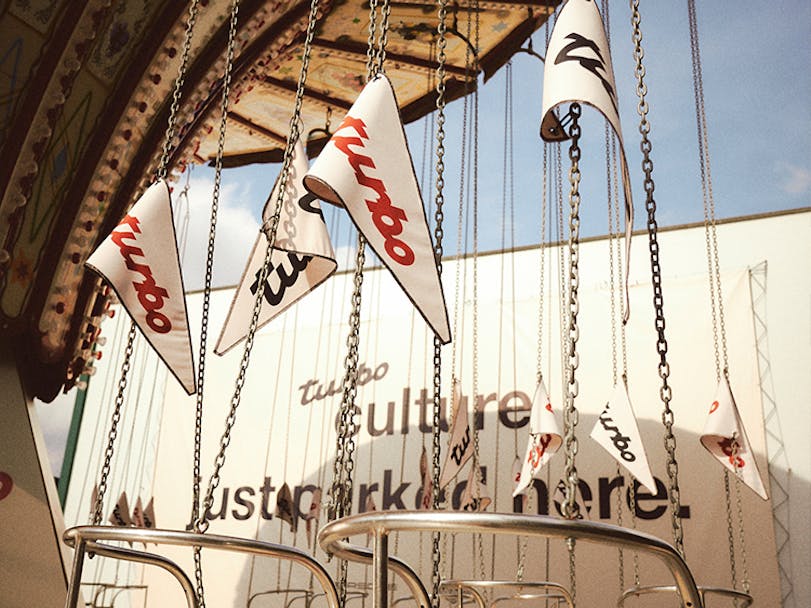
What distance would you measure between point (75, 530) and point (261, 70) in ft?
12.6

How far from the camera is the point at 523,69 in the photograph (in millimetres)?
9945

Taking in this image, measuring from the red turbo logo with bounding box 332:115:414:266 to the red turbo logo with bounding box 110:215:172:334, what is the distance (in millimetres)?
818

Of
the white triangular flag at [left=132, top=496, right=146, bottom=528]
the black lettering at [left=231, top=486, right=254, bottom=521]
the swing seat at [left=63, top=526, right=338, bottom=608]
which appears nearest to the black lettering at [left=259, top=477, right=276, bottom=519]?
the black lettering at [left=231, top=486, right=254, bottom=521]

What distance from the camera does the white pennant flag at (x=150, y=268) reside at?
2.18 meters

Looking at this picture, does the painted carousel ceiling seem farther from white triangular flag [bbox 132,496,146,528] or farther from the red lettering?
white triangular flag [bbox 132,496,146,528]

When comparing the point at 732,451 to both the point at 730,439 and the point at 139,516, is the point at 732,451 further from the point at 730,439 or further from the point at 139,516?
the point at 139,516

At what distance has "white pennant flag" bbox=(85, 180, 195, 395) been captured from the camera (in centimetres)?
218

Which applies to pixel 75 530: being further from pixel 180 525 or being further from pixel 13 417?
pixel 180 525

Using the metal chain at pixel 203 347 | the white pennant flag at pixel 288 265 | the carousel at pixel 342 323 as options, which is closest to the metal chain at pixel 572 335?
the carousel at pixel 342 323

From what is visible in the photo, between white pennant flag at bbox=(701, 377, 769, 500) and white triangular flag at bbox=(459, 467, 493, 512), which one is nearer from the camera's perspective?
white pennant flag at bbox=(701, 377, 769, 500)

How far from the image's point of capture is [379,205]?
63.7 inches

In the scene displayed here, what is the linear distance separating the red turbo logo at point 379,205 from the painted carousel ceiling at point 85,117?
278 centimetres

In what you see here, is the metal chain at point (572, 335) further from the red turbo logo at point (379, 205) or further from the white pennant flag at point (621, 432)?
the white pennant flag at point (621, 432)

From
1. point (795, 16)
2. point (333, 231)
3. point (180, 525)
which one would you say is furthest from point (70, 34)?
point (795, 16)
